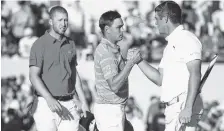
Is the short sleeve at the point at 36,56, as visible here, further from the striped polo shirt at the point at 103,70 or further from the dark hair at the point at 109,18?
the dark hair at the point at 109,18

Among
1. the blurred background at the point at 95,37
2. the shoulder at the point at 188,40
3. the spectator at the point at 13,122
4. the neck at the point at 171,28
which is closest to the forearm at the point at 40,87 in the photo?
the neck at the point at 171,28

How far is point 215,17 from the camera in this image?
1532 centimetres

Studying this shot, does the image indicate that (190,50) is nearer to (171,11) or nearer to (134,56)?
(171,11)

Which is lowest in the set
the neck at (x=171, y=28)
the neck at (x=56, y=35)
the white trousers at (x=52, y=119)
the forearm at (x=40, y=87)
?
the white trousers at (x=52, y=119)

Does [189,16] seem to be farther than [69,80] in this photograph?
Yes

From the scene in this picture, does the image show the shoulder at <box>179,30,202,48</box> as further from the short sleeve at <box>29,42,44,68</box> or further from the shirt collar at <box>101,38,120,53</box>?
the short sleeve at <box>29,42,44,68</box>

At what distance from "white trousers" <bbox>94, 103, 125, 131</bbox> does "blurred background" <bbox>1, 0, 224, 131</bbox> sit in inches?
292

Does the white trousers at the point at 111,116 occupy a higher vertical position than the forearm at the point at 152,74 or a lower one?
lower

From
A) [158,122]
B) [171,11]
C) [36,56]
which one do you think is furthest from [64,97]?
[158,122]

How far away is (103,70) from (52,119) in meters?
0.88

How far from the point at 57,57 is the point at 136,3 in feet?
29.1

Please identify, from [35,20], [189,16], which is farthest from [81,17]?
[189,16]

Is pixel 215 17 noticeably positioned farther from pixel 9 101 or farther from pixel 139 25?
pixel 9 101

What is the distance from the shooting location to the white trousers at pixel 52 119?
7.01 metres
